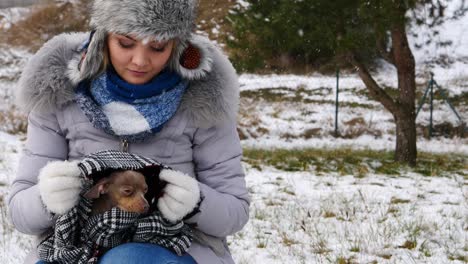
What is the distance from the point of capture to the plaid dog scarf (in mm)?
1990

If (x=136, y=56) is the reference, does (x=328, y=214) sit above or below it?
below

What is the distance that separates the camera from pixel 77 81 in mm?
2236

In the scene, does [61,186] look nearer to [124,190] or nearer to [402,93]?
[124,190]

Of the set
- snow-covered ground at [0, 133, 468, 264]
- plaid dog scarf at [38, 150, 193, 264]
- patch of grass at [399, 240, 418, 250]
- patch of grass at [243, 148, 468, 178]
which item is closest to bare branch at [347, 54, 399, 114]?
patch of grass at [243, 148, 468, 178]

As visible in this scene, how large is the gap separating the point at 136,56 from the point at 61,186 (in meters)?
0.57

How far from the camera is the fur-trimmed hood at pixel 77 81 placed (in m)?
2.24

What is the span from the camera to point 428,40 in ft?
67.4

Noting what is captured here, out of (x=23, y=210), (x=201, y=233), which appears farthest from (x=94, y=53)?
(x=201, y=233)

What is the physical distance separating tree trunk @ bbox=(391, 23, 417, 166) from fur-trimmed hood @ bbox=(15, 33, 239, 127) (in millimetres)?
6945

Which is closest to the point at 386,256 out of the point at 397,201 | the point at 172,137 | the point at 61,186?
the point at 397,201

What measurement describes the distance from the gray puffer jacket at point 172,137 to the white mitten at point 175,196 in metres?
0.14

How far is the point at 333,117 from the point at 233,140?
1215cm

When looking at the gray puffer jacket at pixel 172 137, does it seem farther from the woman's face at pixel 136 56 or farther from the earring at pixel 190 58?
the woman's face at pixel 136 56

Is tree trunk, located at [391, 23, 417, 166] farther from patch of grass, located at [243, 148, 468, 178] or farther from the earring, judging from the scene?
the earring
